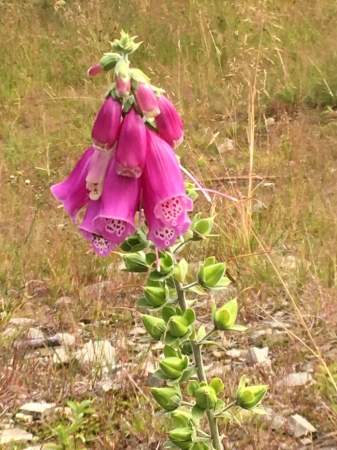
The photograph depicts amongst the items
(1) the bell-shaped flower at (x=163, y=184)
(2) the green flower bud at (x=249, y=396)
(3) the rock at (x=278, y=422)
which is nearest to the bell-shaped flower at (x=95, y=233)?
(1) the bell-shaped flower at (x=163, y=184)

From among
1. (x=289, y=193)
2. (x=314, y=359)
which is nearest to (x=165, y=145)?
(x=314, y=359)

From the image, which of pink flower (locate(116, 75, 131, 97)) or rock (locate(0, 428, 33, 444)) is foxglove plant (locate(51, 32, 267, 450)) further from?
rock (locate(0, 428, 33, 444))

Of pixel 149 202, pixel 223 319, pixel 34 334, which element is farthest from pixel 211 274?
pixel 34 334

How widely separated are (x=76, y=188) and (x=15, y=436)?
1.24m

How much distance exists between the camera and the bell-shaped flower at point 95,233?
1152 millimetres

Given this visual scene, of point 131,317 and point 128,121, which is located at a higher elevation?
point 128,121

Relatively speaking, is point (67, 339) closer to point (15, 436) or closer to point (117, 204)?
point (15, 436)

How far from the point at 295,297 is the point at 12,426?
1.27 metres

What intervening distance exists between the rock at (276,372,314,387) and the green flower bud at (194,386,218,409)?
951 millimetres

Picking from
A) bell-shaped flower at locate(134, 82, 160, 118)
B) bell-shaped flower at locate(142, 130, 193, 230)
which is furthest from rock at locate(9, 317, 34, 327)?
bell-shaped flower at locate(134, 82, 160, 118)

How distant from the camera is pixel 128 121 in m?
1.08

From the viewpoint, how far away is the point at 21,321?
8.87ft

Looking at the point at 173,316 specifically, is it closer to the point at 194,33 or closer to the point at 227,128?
the point at 227,128

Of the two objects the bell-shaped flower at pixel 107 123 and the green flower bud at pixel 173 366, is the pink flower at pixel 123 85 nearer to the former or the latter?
the bell-shaped flower at pixel 107 123
